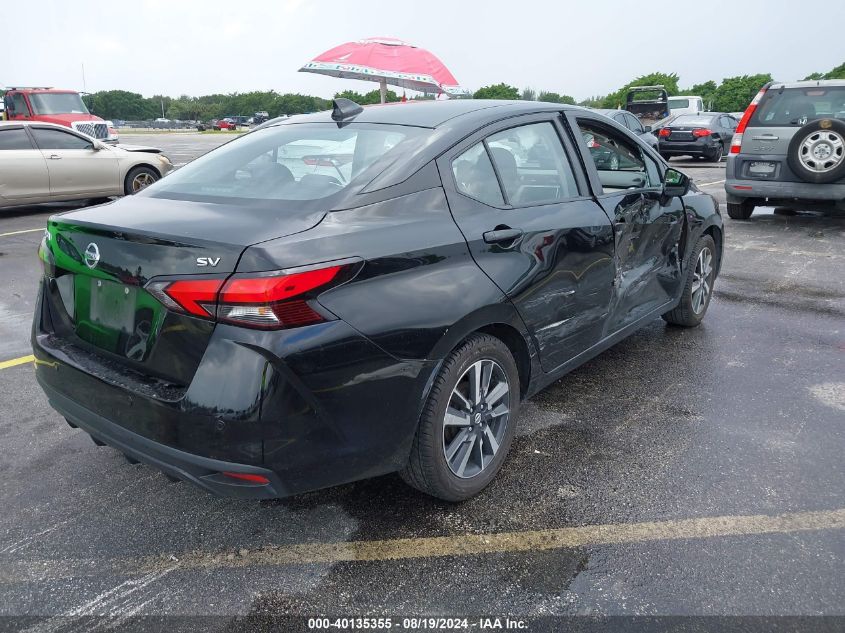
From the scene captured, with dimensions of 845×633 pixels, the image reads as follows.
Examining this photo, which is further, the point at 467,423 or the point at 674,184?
the point at 674,184

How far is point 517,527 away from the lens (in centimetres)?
276

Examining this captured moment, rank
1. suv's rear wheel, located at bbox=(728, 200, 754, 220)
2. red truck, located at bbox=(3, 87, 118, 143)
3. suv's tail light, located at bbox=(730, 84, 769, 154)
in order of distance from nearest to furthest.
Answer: suv's tail light, located at bbox=(730, 84, 769, 154) < suv's rear wheel, located at bbox=(728, 200, 754, 220) < red truck, located at bbox=(3, 87, 118, 143)

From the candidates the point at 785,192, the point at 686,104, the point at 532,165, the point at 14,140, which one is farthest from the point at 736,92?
the point at 532,165

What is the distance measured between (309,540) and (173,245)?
1229 mm

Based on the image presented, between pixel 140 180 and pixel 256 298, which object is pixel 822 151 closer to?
pixel 256 298

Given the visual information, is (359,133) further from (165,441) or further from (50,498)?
(50,498)

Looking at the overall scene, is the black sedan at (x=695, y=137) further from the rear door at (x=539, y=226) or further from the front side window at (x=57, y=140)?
the rear door at (x=539, y=226)

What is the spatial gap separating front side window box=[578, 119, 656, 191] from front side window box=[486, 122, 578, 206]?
1.40 ft

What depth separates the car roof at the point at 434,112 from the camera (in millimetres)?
3096

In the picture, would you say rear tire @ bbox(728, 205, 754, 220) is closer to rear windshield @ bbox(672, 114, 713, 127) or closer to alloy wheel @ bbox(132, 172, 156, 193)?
alloy wheel @ bbox(132, 172, 156, 193)

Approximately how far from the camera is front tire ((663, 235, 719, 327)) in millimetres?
4844

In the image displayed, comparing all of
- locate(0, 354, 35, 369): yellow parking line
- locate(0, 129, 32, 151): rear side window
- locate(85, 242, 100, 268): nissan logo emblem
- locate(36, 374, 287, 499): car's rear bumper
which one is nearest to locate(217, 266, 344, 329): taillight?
locate(36, 374, 287, 499): car's rear bumper

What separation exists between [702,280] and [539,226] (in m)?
2.52

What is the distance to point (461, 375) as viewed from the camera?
8.90 feet
